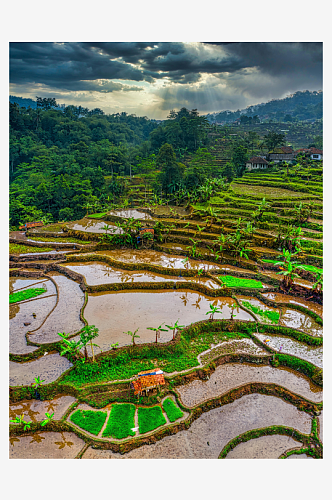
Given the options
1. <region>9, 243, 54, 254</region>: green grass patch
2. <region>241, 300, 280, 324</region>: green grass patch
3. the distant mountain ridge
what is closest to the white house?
<region>241, 300, 280, 324</region>: green grass patch

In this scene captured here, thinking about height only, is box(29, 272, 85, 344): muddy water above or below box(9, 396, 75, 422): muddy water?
above

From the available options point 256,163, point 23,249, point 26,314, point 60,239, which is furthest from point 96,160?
point 26,314

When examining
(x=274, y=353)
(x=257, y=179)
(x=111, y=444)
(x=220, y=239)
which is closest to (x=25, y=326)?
(x=111, y=444)

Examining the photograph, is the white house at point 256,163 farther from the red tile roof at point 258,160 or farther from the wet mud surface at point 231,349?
the wet mud surface at point 231,349

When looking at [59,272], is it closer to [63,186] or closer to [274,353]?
[274,353]

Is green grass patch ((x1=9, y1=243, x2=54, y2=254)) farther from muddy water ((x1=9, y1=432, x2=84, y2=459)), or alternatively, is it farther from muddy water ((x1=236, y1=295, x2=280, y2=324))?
muddy water ((x1=9, y1=432, x2=84, y2=459))

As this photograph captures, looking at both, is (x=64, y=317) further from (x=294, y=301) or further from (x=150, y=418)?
(x=294, y=301)
